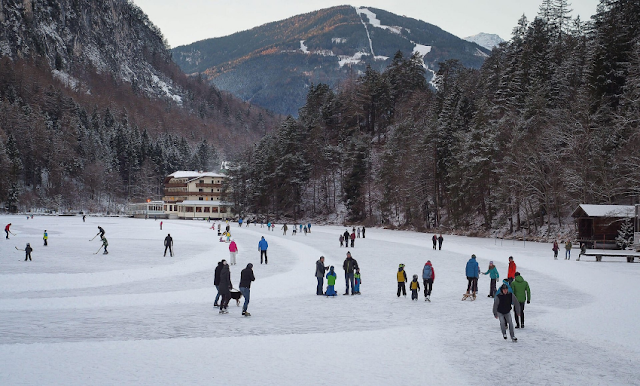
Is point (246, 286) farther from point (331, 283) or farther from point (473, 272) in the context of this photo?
point (473, 272)

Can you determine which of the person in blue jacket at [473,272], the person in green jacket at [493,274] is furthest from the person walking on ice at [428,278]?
the person in green jacket at [493,274]

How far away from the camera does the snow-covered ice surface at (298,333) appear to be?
812 centimetres

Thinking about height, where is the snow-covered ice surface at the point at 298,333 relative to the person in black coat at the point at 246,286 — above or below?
below

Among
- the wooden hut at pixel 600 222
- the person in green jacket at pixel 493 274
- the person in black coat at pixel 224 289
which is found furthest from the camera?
the wooden hut at pixel 600 222

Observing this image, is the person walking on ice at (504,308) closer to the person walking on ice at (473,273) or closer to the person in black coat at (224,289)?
the person walking on ice at (473,273)

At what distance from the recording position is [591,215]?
3475cm

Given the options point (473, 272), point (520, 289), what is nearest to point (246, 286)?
point (520, 289)

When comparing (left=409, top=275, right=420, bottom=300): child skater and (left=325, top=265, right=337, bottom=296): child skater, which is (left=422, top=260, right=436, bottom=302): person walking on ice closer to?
(left=409, top=275, right=420, bottom=300): child skater

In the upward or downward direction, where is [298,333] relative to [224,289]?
downward

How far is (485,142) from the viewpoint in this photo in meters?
46.0

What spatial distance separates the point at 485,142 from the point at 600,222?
44.4 ft

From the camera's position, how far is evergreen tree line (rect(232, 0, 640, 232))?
3919cm

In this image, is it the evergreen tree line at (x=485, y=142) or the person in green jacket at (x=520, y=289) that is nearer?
the person in green jacket at (x=520, y=289)

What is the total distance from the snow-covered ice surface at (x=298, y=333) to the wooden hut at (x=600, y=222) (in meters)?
15.4
